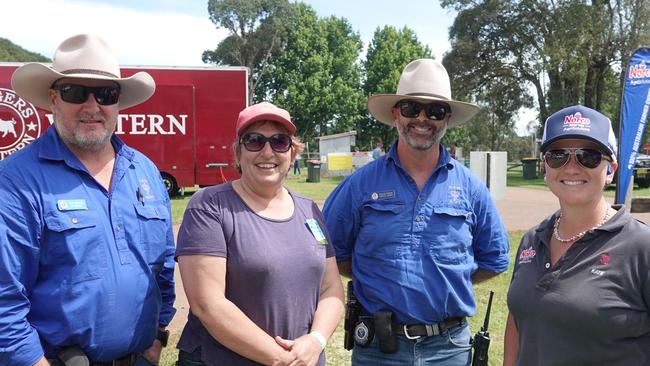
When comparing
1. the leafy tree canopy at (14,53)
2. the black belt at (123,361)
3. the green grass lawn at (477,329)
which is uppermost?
Answer: the leafy tree canopy at (14,53)

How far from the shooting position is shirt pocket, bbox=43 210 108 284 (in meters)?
2.28

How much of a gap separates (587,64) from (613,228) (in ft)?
104

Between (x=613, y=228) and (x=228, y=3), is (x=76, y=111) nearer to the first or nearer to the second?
(x=613, y=228)

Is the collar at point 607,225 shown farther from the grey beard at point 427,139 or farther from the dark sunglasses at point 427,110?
the dark sunglasses at point 427,110

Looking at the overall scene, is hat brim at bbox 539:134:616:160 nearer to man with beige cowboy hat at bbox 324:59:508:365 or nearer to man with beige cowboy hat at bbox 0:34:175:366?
man with beige cowboy hat at bbox 324:59:508:365

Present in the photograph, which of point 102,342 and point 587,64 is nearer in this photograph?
point 102,342

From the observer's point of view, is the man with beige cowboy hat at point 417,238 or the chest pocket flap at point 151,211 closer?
the chest pocket flap at point 151,211

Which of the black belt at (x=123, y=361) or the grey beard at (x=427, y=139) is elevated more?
the grey beard at (x=427, y=139)

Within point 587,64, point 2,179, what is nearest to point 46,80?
point 2,179

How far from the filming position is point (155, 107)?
603 inches

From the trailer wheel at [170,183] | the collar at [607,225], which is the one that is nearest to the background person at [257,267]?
the collar at [607,225]

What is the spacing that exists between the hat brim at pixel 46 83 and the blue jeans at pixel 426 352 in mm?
1924

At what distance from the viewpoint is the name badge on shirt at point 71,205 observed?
7.61ft

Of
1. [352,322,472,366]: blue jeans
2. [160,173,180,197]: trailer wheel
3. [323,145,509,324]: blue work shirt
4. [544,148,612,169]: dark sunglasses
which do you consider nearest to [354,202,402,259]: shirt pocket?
[323,145,509,324]: blue work shirt
